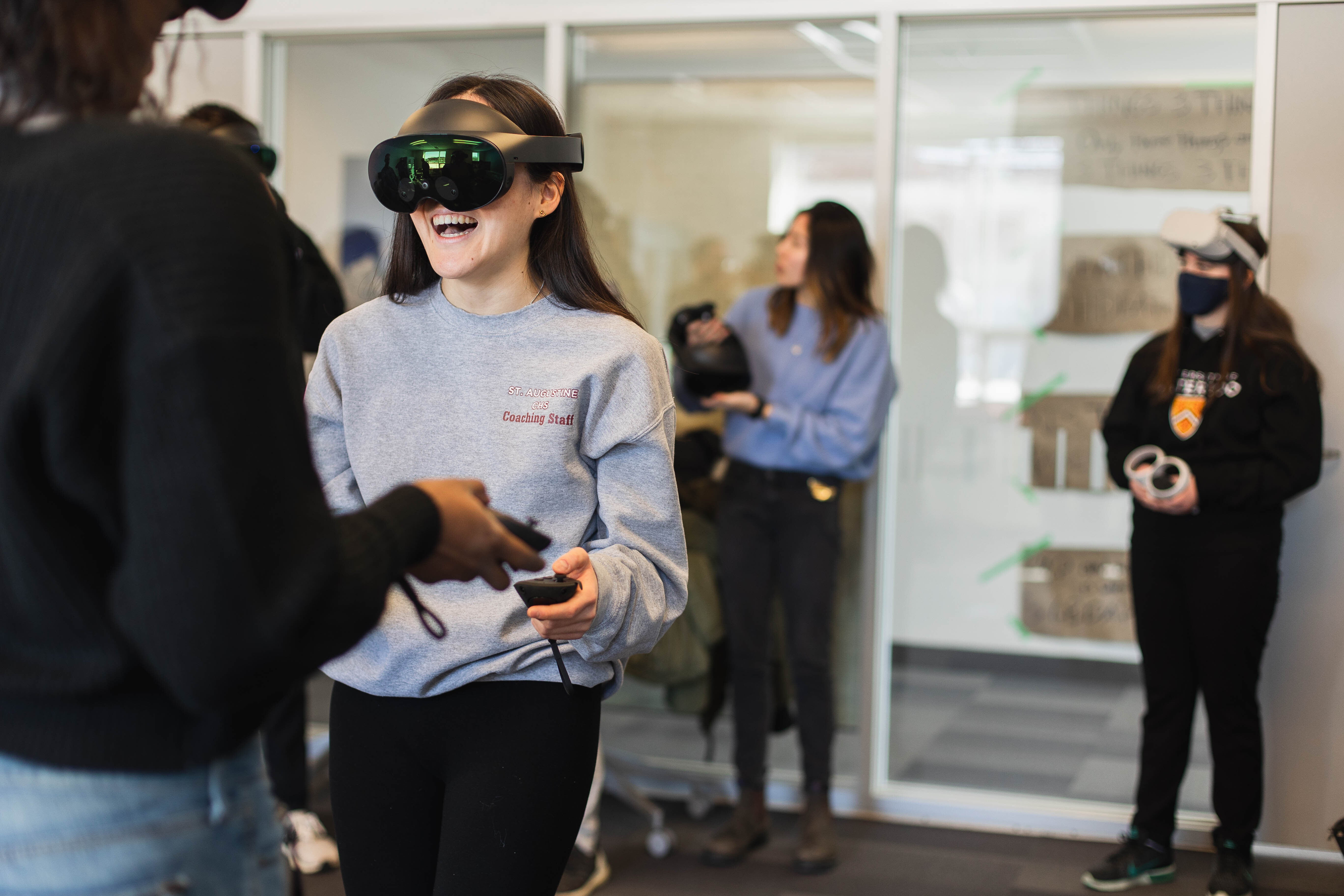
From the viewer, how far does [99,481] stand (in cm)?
76

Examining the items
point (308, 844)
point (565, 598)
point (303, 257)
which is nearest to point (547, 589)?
point (565, 598)

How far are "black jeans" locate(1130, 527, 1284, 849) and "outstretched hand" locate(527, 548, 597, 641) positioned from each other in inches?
85.2

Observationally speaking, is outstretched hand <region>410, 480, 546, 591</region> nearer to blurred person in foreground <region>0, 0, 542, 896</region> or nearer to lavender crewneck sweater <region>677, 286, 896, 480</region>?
blurred person in foreground <region>0, 0, 542, 896</region>

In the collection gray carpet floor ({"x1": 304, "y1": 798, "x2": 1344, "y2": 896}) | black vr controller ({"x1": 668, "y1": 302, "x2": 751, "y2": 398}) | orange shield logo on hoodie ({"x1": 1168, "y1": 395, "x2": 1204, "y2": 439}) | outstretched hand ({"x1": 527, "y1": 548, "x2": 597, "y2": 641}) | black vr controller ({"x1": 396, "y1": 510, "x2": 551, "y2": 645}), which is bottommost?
gray carpet floor ({"x1": 304, "y1": 798, "x2": 1344, "y2": 896})

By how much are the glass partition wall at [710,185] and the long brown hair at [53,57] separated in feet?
9.44

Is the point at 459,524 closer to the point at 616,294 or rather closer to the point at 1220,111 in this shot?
the point at 616,294

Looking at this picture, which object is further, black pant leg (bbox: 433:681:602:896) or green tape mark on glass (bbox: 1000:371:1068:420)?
green tape mark on glass (bbox: 1000:371:1068:420)

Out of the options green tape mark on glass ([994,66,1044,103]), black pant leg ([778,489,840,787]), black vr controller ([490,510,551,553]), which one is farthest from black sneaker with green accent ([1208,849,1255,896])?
black vr controller ([490,510,551,553])

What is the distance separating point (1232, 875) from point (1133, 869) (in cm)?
23

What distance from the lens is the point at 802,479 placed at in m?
3.34

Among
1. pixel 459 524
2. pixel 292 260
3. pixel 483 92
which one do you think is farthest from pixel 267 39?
pixel 459 524

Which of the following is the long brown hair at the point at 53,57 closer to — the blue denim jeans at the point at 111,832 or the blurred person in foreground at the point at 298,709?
the blue denim jeans at the point at 111,832

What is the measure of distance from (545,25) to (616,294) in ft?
7.90

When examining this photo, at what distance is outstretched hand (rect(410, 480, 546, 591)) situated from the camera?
933 millimetres
